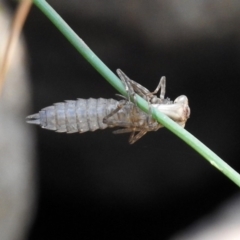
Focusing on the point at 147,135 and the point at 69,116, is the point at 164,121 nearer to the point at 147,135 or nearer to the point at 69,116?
the point at 69,116

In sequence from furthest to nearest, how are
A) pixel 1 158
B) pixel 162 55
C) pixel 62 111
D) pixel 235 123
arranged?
1. pixel 235 123
2. pixel 162 55
3. pixel 1 158
4. pixel 62 111

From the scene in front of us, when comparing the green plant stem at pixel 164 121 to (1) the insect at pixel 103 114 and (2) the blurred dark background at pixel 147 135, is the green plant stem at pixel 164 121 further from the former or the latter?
(2) the blurred dark background at pixel 147 135

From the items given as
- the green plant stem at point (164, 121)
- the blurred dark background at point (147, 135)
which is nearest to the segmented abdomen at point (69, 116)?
the green plant stem at point (164, 121)

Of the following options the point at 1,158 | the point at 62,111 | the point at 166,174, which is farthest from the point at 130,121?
the point at 166,174

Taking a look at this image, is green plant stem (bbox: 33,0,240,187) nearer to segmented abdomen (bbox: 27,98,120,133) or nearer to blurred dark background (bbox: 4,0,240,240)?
segmented abdomen (bbox: 27,98,120,133)

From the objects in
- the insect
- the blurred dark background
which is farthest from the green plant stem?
the blurred dark background

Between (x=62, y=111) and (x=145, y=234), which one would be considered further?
(x=145, y=234)

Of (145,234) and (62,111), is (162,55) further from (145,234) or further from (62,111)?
(62,111)
